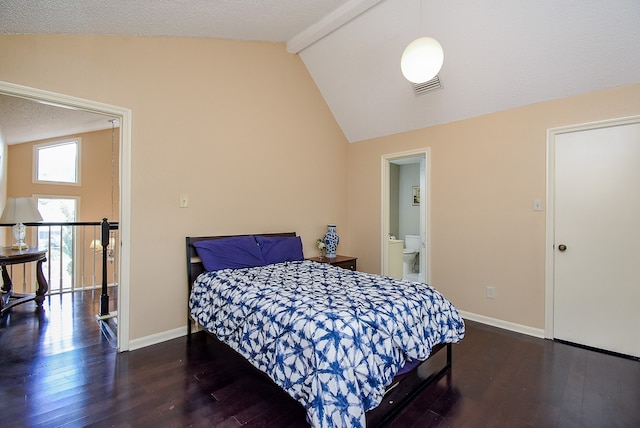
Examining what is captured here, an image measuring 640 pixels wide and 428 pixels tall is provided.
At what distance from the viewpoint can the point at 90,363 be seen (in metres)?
2.29

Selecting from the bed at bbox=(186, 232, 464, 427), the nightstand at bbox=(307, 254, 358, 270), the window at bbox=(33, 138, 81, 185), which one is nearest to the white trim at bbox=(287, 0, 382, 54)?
the bed at bbox=(186, 232, 464, 427)

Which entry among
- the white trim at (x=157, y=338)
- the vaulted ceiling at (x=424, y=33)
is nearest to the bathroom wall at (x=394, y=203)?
the vaulted ceiling at (x=424, y=33)

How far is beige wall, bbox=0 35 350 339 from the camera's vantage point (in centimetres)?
232

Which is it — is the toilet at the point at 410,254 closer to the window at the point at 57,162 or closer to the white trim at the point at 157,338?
the white trim at the point at 157,338

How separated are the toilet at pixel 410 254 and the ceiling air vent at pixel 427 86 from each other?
110 inches

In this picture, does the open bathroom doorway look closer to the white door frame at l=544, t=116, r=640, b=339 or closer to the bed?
the white door frame at l=544, t=116, r=640, b=339

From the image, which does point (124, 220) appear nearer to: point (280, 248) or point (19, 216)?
point (280, 248)

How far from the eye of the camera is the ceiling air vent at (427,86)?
314 centimetres

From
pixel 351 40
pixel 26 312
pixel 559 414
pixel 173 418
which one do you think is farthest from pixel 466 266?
pixel 26 312

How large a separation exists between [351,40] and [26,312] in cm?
476

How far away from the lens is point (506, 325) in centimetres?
306

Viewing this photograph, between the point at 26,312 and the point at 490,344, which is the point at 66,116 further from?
the point at 490,344

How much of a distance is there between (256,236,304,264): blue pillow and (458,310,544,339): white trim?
203 cm

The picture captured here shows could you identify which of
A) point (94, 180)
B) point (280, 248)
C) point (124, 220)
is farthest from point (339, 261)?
point (94, 180)
